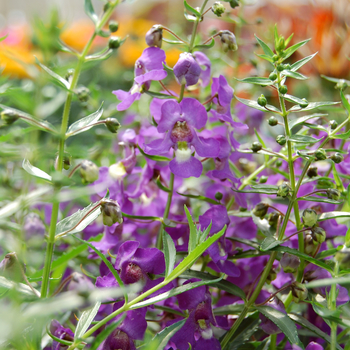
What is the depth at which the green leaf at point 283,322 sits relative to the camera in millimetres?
385

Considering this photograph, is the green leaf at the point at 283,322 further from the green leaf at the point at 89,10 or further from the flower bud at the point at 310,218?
the green leaf at the point at 89,10

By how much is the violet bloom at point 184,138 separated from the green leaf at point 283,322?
0.48 feet

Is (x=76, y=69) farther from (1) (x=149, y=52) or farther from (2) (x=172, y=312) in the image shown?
(2) (x=172, y=312)

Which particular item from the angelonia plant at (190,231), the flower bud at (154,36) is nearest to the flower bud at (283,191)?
the angelonia plant at (190,231)

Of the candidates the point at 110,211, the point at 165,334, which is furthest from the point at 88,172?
the point at 165,334

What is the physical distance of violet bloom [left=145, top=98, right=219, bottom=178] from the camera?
453 mm

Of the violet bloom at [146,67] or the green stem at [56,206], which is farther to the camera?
the violet bloom at [146,67]

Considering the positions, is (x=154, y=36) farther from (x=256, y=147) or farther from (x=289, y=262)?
(x=289, y=262)

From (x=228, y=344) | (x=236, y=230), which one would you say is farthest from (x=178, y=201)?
(x=228, y=344)

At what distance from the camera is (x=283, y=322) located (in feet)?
1.31

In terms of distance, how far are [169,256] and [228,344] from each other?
0.14 metres

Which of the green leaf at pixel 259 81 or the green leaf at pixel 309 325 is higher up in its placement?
the green leaf at pixel 259 81

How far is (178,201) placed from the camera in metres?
0.58

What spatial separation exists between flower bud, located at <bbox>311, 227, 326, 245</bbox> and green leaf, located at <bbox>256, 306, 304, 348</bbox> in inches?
3.0
